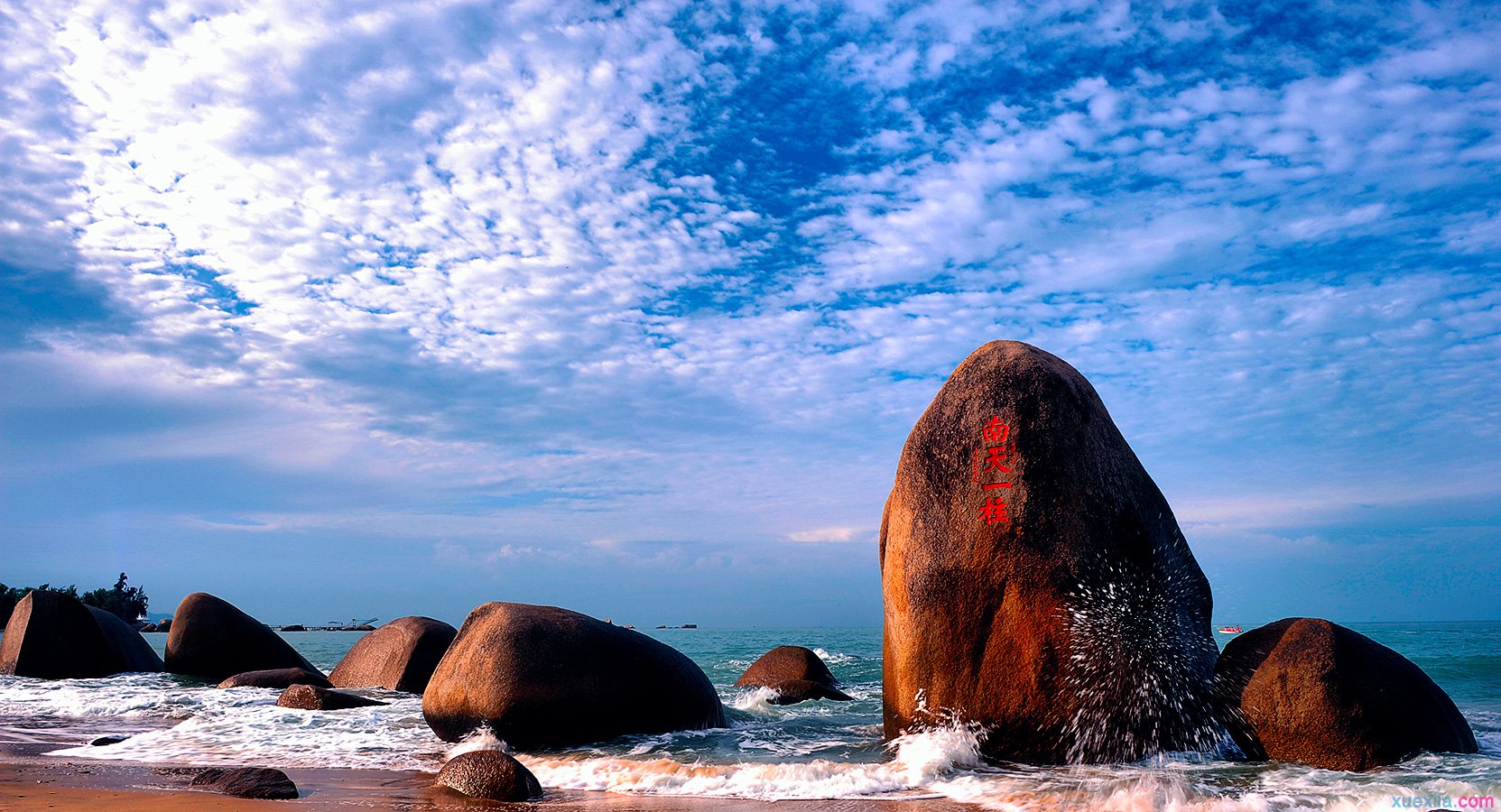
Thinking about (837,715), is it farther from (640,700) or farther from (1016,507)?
(1016,507)

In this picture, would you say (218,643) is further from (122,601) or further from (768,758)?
(122,601)

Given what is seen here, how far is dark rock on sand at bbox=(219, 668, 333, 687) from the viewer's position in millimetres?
14672

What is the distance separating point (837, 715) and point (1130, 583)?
5.90 metres

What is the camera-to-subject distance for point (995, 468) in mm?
8250

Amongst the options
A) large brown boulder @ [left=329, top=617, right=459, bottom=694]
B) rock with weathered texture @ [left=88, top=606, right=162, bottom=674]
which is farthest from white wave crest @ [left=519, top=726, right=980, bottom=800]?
rock with weathered texture @ [left=88, top=606, right=162, bottom=674]

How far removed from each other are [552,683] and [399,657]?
692 centimetres

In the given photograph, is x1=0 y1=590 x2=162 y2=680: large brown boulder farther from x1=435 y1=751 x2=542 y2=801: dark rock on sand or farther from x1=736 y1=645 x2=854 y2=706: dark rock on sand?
x1=435 y1=751 x2=542 y2=801: dark rock on sand

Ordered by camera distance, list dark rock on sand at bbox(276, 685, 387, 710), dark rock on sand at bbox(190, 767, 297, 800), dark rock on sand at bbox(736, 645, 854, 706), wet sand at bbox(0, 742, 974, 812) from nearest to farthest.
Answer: wet sand at bbox(0, 742, 974, 812) < dark rock on sand at bbox(190, 767, 297, 800) < dark rock on sand at bbox(276, 685, 387, 710) < dark rock on sand at bbox(736, 645, 854, 706)

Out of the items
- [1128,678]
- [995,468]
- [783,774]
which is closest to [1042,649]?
[1128,678]

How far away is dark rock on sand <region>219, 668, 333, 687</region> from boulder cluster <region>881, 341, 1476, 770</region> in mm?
10646

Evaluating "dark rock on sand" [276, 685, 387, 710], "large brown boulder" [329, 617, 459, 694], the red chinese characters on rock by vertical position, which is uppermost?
the red chinese characters on rock

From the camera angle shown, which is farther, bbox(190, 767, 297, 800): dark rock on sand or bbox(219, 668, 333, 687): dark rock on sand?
bbox(219, 668, 333, 687): dark rock on sand

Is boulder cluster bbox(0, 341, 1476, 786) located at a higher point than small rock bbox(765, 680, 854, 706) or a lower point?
higher

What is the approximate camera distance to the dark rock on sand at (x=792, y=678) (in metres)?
15.0
